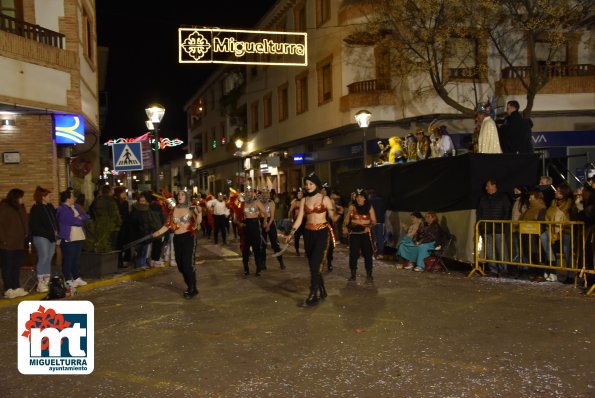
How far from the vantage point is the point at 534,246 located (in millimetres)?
10820

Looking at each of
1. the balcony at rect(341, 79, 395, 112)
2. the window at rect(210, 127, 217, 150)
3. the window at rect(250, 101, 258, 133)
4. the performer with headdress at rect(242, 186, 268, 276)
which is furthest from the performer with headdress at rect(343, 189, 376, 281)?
the window at rect(210, 127, 217, 150)

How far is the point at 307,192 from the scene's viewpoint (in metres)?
9.02

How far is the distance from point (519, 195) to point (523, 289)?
7.84ft

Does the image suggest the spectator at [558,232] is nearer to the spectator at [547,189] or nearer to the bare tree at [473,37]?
the spectator at [547,189]

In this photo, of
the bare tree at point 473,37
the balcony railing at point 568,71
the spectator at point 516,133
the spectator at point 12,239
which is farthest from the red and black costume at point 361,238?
the balcony railing at point 568,71

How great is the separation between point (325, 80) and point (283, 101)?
651 cm

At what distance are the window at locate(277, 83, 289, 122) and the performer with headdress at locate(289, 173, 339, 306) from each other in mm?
23954

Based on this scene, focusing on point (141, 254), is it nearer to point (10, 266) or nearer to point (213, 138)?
point (10, 266)

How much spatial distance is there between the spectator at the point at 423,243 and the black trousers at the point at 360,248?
1661 mm

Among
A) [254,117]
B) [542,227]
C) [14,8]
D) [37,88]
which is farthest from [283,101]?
[542,227]

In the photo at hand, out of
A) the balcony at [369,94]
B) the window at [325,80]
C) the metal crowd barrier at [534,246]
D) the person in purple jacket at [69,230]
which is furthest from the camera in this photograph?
the window at [325,80]

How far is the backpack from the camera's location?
30.6 ft

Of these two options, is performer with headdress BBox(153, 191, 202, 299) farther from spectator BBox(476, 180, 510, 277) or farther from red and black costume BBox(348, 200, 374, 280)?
spectator BBox(476, 180, 510, 277)

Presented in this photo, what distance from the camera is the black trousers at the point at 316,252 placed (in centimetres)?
859
